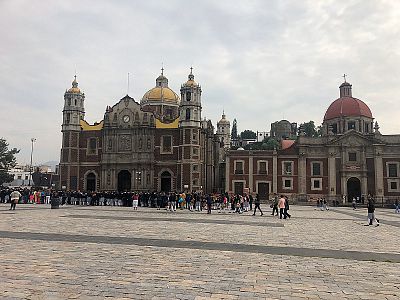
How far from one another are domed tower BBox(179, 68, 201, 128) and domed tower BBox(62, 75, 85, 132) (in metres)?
16.7

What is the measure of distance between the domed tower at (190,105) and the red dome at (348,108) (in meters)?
23.1

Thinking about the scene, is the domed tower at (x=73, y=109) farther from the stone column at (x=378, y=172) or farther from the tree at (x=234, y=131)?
the tree at (x=234, y=131)

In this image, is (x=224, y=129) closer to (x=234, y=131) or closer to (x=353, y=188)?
(x=234, y=131)

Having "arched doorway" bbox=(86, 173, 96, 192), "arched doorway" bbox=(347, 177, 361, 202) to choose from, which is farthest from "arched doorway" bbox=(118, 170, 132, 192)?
"arched doorway" bbox=(347, 177, 361, 202)

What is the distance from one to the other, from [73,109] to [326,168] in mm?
39718

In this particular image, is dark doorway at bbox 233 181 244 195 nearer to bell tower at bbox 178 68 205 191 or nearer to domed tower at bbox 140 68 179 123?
bell tower at bbox 178 68 205 191

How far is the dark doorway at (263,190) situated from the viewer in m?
57.3

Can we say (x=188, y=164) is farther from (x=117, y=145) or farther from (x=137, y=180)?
(x=117, y=145)

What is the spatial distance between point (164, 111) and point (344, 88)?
107 ft

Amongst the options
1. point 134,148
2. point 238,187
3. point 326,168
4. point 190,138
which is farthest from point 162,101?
point 326,168

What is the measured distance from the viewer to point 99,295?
6.32 m

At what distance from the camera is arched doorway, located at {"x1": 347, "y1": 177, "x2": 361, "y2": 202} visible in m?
55.8

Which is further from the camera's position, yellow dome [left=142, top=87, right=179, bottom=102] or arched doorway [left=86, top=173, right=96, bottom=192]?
yellow dome [left=142, top=87, right=179, bottom=102]

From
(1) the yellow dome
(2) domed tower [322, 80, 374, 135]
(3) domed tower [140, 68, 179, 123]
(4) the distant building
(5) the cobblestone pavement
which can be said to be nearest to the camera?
(5) the cobblestone pavement
